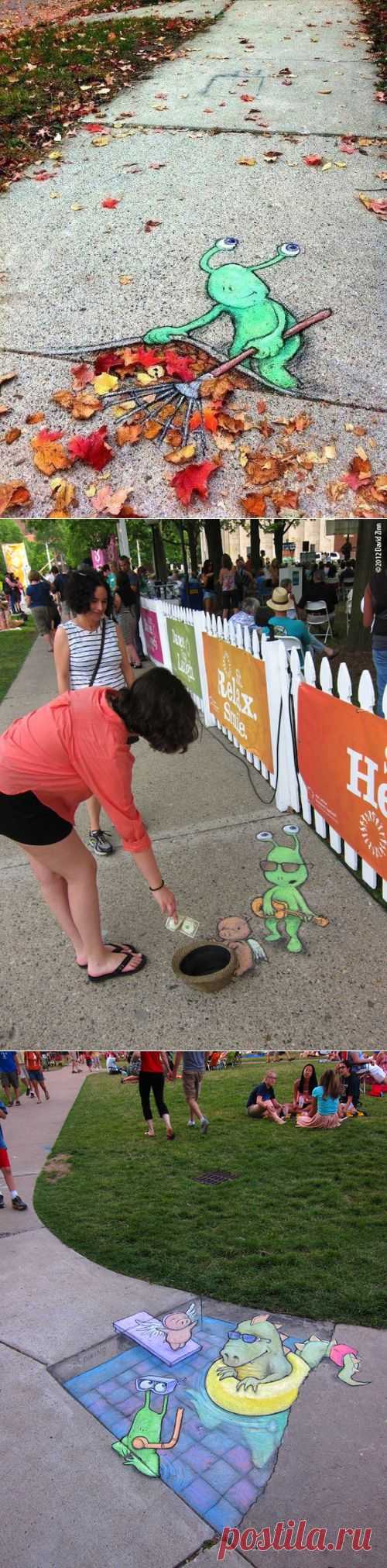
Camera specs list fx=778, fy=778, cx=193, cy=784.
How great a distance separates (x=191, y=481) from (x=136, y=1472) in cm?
351

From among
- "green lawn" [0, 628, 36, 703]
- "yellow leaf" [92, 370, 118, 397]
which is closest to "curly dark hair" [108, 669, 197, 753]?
"green lawn" [0, 628, 36, 703]

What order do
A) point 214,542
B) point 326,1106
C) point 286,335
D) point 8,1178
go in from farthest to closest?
1. point 8,1178
2. point 326,1106
3. point 286,335
4. point 214,542

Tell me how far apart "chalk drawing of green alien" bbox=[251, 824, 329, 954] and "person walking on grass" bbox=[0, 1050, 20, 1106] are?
706 mm

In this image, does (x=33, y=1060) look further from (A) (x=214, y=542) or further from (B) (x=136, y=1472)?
(B) (x=136, y=1472)

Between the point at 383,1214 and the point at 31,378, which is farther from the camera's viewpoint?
the point at 383,1214

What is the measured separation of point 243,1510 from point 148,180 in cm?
615

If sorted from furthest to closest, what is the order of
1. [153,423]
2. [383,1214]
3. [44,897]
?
[383,1214], [153,423], [44,897]

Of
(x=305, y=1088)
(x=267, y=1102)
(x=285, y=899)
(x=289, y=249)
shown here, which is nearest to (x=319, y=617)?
(x=285, y=899)

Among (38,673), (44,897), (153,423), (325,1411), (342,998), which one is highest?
(153,423)

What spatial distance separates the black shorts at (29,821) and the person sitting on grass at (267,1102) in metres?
1.28

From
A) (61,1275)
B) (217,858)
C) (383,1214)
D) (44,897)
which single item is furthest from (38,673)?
(383,1214)

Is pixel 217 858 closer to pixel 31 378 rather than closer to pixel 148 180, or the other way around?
pixel 31 378

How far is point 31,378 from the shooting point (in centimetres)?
262

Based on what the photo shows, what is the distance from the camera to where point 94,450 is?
6.47ft
